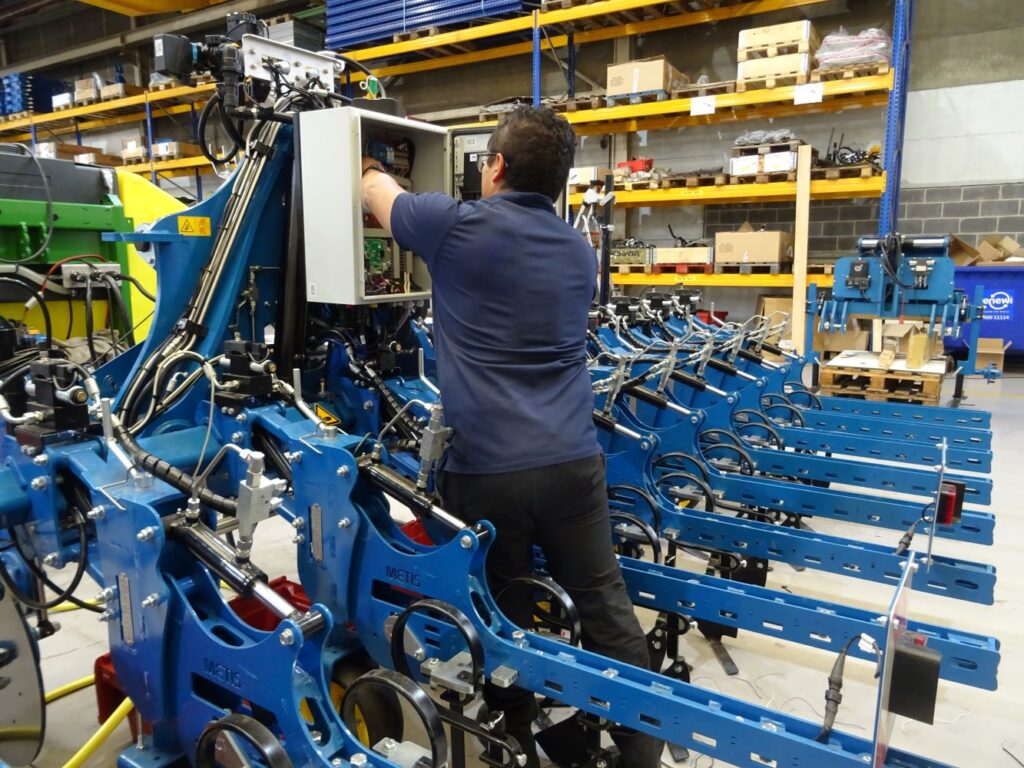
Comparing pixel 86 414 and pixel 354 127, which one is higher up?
pixel 354 127

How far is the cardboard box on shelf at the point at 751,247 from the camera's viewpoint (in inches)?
268

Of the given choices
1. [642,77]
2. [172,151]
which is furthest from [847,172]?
[172,151]

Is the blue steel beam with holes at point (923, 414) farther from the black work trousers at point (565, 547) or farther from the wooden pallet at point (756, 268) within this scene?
the wooden pallet at point (756, 268)

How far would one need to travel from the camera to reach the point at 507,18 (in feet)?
26.2

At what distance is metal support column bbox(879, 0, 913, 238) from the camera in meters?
6.14

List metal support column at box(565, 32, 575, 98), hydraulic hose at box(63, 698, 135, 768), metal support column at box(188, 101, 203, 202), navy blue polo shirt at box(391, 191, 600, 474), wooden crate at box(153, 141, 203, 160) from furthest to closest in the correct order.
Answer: metal support column at box(188, 101, 203, 202)
wooden crate at box(153, 141, 203, 160)
metal support column at box(565, 32, 575, 98)
hydraulic hose at box(63, 698, 135, 768)
navy blue polo shirt at box(391, 191, 600, 474)

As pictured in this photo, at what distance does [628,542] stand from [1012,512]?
2508mm

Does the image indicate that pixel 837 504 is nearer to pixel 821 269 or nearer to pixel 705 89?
pixel 821 269

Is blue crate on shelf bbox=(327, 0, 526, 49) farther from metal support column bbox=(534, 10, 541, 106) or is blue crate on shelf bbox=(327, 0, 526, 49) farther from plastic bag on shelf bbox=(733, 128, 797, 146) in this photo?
plastic bag on shelf bbox=(733, 128, 797, 146)

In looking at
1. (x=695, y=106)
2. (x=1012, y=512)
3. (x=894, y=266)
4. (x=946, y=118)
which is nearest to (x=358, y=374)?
(x=1012, y=512)

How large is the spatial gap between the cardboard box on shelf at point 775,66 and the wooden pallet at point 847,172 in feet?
2.84

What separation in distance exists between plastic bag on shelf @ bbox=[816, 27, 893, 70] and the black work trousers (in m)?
5.90

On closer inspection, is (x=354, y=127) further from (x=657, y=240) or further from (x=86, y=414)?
(x=657, y=240)

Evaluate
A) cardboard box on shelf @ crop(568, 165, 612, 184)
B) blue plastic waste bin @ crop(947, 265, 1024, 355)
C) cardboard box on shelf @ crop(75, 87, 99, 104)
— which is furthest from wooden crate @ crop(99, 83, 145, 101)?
blue plastic waste bin @ crop(947, 265, 1024, 355)
